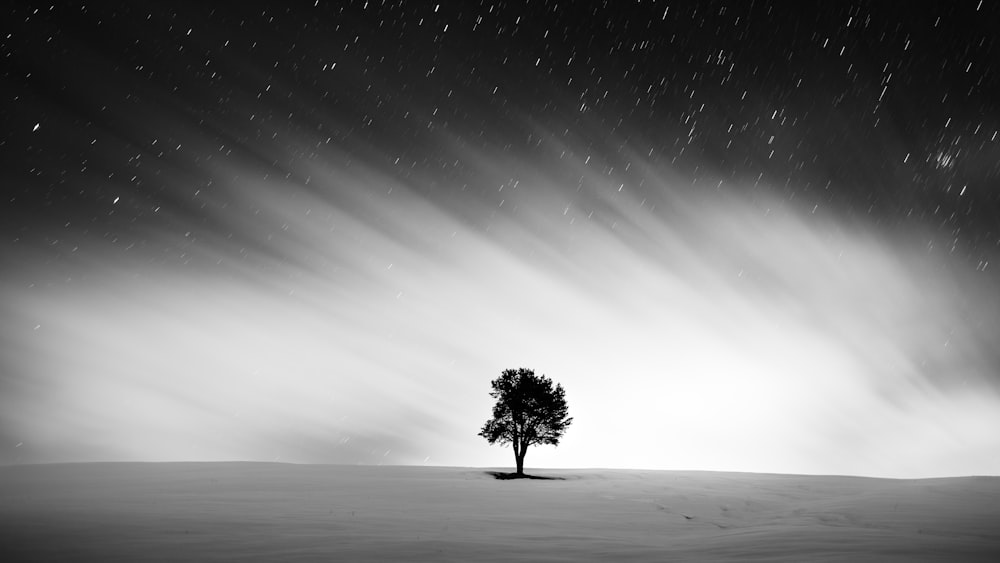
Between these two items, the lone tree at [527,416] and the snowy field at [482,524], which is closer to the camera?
the snowy field at [482,524]

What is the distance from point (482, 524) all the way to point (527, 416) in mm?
35947

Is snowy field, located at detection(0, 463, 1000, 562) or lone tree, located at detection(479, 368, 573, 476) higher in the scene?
lone tree, located at detection(479, 368, 573, 476)

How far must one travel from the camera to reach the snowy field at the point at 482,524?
44.3 feet

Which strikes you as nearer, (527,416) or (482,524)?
(482,524)

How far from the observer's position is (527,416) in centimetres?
5475

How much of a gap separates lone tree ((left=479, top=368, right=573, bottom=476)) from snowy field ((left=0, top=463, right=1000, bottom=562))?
19.7 metres

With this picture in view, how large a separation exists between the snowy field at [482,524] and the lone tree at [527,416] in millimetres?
19742

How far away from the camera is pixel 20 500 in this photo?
84.5 ft

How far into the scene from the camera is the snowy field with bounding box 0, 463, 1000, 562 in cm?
1351

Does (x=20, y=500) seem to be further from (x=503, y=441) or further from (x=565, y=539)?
(x=503, y=441)

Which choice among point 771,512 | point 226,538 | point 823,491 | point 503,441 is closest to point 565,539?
point 226,538

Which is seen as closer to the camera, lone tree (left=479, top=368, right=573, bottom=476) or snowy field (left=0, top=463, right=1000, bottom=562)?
snowy field (left=0, top=463, right=1000, bottom=562)

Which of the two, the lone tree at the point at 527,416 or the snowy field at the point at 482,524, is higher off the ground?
the lone tree at the point at 527,416

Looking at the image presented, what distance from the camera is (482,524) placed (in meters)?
19.2
